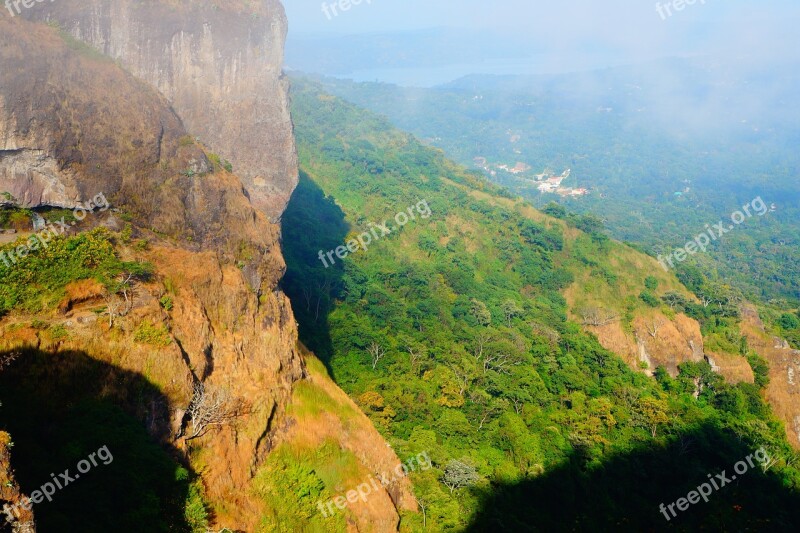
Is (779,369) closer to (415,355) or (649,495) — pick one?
(649,495)

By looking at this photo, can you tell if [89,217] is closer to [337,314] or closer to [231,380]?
[231,380]

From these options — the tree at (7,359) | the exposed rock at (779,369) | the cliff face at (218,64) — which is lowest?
the exposed rock at (779,369)

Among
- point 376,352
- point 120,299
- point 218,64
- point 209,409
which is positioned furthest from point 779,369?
point 120,299

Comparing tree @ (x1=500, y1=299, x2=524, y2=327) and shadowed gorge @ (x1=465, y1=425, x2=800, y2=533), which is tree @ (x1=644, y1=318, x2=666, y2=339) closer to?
tree @ (x1=500, y1=299, x2=524, y2=327)

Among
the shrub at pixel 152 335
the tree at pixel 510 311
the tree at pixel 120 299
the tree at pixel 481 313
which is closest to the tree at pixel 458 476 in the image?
the shrub at pixel 152 335

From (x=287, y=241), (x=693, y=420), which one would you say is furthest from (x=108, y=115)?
(x=693, y=420)

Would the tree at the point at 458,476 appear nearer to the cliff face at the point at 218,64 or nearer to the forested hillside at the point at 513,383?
the forested hillside at the point at 513,383
